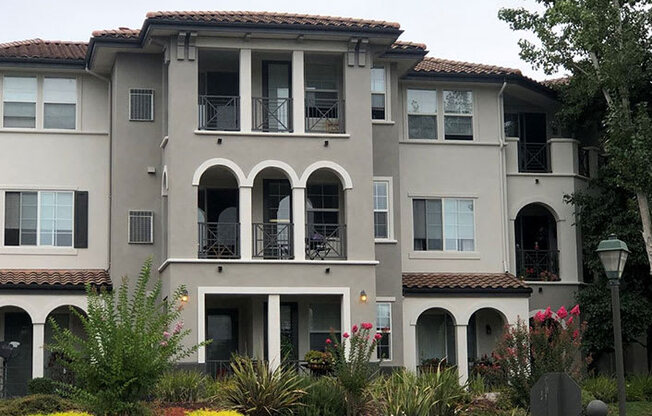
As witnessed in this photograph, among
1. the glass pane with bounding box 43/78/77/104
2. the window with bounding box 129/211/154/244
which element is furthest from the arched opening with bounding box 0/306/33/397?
the glass pane with bounding box 43/78/77/104

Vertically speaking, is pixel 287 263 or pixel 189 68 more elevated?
pixel 189 68

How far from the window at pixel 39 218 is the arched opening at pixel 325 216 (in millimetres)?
6671

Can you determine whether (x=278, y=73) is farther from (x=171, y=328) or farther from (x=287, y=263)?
(x=171, y=328)

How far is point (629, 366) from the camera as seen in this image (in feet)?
123

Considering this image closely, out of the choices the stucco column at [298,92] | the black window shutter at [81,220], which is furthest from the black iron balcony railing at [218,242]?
the black window shutter at [81,220]

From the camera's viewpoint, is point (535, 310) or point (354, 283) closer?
point (354, 283)

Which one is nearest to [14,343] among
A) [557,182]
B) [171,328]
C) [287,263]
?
[171,328]

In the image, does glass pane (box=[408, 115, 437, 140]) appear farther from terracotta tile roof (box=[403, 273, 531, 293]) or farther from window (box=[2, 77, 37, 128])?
window (box=[2, 77, 37, 128])

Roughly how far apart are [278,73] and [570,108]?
865cm

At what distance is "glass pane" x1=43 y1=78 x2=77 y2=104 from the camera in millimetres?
34250

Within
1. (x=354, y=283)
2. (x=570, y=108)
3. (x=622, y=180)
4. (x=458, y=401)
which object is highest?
(x=570, y=108)

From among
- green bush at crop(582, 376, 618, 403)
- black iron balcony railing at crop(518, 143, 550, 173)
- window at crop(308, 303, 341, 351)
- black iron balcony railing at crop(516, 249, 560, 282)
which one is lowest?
green bush at crop(582, 376, 618, 403)

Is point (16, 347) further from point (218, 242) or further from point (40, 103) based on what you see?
point (40, 103)

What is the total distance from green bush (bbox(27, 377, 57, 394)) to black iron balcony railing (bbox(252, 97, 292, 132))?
27.6ft
